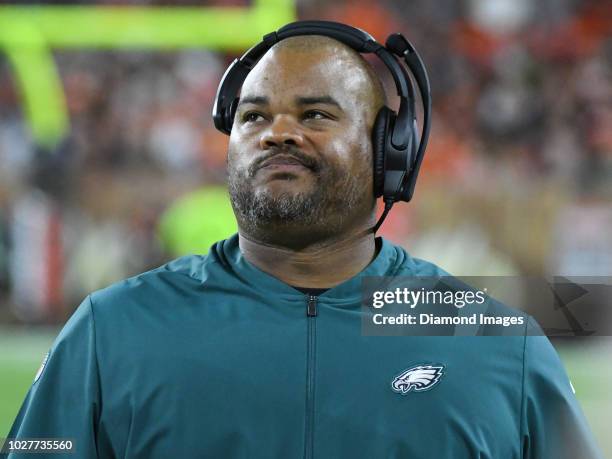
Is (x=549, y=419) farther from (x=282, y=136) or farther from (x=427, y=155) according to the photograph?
(x=427, y=155)

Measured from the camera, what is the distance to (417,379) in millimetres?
1189

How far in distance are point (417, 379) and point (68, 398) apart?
0.39 metres

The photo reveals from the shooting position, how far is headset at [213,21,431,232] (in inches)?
50.2

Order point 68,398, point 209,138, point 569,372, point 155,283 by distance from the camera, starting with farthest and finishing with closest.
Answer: point 209,138, point 569,372, point 155,283, point 68,398

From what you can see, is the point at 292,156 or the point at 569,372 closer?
the point at 292,156

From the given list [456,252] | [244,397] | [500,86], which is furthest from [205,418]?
[500,86]

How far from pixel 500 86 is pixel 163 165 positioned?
1.72m

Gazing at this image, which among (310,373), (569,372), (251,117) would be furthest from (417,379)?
(569,372)

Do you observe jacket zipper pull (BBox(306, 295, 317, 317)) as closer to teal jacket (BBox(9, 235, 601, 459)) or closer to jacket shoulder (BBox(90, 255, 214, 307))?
teal jacket (BBox(9, 235, 601, 459))

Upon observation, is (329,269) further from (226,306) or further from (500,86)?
(500,86)

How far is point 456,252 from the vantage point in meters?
5.01

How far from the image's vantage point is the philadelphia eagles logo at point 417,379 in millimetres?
1184

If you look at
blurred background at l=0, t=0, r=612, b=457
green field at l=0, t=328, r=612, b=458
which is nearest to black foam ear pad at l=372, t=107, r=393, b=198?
green field at l=0, t=328, r=612, b=458

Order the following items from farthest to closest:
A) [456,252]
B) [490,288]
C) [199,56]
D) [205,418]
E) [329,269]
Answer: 1. [199,56]
2. [456,252]
3. [490,288]
4. [329,269]
5. [205,418]
